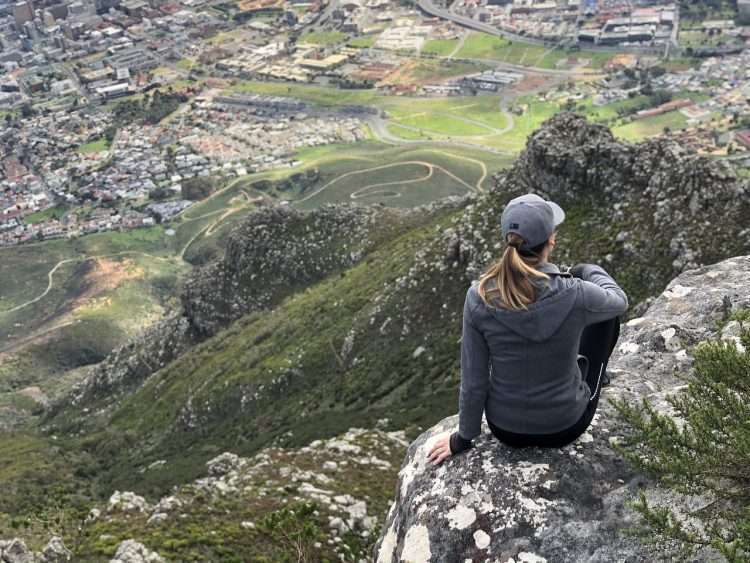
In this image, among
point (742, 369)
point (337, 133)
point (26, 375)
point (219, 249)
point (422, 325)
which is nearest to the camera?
point (742, 369)

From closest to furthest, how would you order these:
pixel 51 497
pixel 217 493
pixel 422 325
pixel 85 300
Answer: pixel 217 493 < pixel 51 497 < pixel 422 325 < pixel 85 300

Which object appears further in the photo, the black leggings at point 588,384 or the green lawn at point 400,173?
the green lawn at point 400,173

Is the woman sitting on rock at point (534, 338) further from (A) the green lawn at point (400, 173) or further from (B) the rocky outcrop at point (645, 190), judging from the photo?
(A) the green lawn at point (400, 173)

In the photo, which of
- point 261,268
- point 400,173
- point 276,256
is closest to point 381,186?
point 400,173

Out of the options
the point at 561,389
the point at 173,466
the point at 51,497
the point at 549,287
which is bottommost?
the point at 173,466

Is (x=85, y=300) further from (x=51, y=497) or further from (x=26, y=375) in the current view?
(x=51, y=497)

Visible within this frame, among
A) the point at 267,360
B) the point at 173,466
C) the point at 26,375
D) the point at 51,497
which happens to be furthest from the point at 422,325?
the point at 26,375

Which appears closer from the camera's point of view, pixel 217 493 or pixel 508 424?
pixel 508 424

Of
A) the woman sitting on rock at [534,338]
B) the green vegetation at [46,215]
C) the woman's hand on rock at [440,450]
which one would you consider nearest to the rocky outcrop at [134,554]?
the woman's hand on rock at [440,450]
